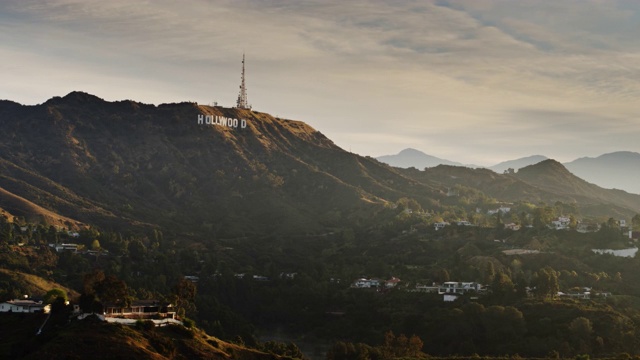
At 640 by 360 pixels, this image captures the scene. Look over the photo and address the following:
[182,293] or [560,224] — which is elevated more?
[560,224]

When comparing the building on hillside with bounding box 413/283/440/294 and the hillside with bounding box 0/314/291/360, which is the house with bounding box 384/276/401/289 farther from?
the hillside with bounding box 0/314/291/360

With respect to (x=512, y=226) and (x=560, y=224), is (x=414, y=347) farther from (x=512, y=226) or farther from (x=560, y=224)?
(x=560, y=224)

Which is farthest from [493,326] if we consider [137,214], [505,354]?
[137,214]

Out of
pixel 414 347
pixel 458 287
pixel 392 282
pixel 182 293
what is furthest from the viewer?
pixel 392 282

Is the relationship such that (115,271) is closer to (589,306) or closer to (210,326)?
(210,326)

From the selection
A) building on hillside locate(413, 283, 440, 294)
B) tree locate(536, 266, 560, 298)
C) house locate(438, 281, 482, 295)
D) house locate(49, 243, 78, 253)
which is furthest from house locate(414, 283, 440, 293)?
house locate(49, 243, 78, 253)

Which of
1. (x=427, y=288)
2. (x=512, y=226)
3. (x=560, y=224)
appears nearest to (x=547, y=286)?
(x=427, y=288)

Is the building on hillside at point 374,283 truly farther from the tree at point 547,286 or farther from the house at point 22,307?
the house at point 22,307

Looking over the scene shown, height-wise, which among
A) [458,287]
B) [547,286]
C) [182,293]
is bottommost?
[458,287]

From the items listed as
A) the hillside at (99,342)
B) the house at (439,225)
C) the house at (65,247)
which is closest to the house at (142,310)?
the hillside at (99,342)
